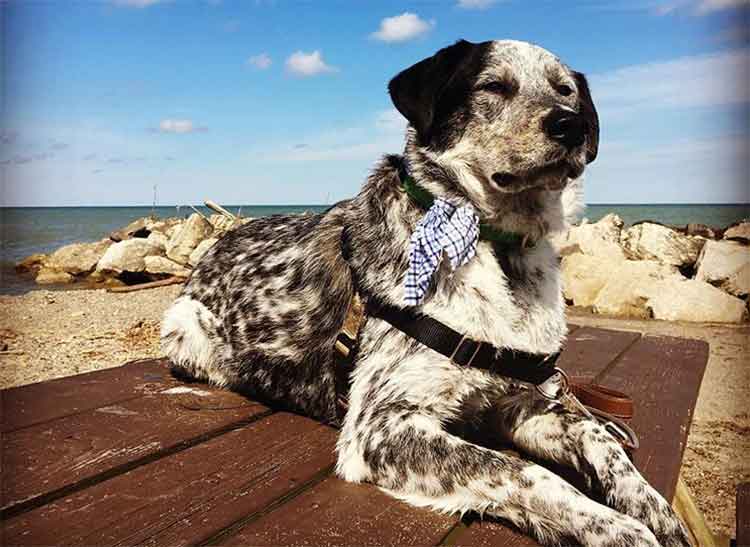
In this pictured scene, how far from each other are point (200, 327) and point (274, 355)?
62 centimetres

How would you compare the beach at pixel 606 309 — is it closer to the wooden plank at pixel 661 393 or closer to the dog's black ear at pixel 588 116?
the dog's black ear at pixel 588 116

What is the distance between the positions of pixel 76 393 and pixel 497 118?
2.38 m

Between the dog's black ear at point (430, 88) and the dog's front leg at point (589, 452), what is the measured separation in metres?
1.18

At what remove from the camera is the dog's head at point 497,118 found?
2426 millimetres

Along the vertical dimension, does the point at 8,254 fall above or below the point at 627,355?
below

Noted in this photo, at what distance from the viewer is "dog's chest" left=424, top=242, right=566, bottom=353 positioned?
7.79 feet

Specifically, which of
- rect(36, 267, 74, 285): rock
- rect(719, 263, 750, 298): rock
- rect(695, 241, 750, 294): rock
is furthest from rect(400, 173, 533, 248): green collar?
rect(36, 267, 74, 285): rock

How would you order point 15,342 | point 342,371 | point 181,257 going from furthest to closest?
point 181,257 → point 15,342 → point 342,371

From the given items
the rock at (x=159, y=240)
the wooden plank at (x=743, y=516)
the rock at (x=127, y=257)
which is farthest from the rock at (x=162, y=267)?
the wooden plank at (x=743, y=516)

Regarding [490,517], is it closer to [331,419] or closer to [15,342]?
[331,419]

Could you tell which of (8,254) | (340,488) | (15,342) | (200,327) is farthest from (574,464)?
(8,254)

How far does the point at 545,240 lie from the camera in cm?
273

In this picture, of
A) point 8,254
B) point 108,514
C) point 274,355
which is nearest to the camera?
point 108,514

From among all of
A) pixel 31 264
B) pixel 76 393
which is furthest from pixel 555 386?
pixel 31 264
